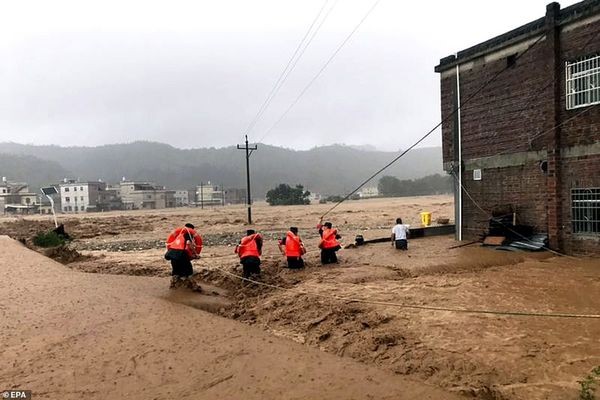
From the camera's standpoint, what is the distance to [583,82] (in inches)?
483

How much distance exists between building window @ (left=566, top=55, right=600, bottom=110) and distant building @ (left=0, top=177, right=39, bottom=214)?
294ft

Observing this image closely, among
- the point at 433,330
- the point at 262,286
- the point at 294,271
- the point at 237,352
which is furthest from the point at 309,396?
the point at 294,271

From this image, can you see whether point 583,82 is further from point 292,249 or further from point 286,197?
point 286,197

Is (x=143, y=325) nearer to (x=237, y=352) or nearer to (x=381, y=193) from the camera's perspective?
(x=237, y=352)

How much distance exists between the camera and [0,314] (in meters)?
7.82

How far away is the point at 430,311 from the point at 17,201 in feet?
331

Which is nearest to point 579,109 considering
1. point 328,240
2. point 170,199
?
point 328,240

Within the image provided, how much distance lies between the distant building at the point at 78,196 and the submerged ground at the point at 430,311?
88266 mm

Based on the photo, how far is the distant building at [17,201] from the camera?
83312 mm

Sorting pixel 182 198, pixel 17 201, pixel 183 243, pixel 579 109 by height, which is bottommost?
pixel 183 243

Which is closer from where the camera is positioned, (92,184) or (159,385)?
(159,385)

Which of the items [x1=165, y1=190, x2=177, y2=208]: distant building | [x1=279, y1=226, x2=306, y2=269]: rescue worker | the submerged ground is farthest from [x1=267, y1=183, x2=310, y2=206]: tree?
[x1=279, y1=226, x2=306, y2=269]: rescue worker

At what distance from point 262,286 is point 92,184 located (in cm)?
9516

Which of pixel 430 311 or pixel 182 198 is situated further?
pixel 182 198
